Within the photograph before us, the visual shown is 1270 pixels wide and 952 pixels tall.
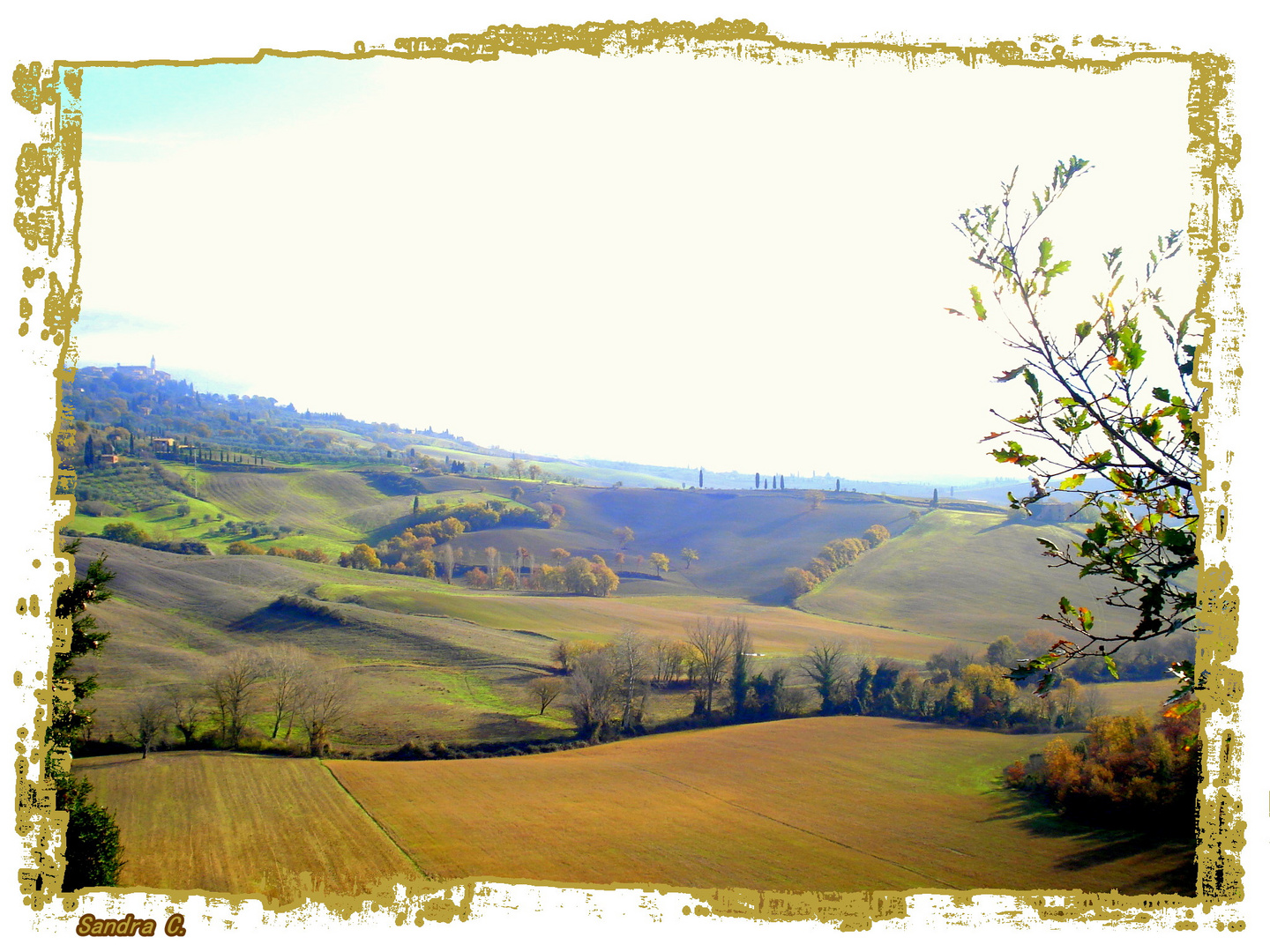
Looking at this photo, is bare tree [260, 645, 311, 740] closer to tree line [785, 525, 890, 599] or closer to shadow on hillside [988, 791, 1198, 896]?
shadow on hillside [988, 791, 1198, 896]

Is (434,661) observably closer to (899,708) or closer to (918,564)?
(899,708)

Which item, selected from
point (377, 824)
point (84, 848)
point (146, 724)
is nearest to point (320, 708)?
point (146, 724)

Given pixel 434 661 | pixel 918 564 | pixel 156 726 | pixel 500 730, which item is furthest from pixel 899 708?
Result: pixel 918 564

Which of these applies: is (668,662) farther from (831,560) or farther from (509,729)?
(831,560)

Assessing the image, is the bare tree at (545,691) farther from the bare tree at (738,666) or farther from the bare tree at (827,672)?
the bare tree at (827,672)

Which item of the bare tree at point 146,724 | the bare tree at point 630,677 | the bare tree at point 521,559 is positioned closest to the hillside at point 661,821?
the bare tree at point 146,724

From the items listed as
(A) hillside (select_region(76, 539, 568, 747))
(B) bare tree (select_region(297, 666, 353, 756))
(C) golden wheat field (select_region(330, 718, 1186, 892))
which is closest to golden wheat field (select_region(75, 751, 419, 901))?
(C) golden wheat field (select_region(330, 718, 1186, 892))
